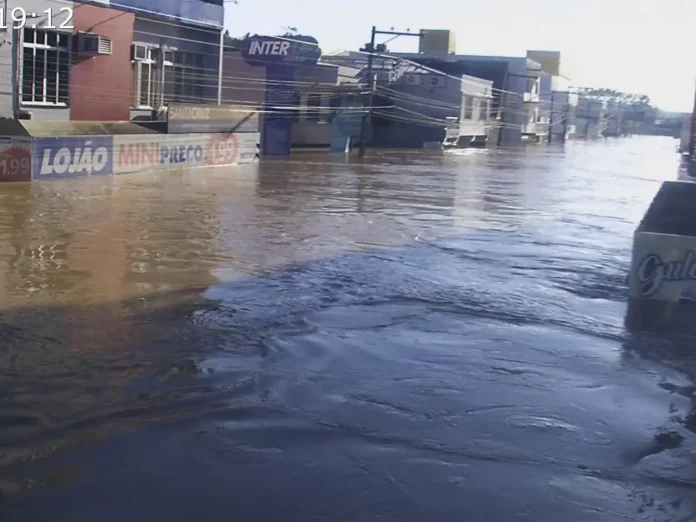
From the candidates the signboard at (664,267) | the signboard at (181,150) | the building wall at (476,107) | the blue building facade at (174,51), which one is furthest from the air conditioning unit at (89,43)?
the building wall at (476,107)

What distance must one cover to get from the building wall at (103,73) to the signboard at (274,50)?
30.1 ft

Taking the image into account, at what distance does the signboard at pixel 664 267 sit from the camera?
10117mm

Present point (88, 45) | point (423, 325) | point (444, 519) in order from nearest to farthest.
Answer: point (444, 519), point (423, 325), point (88, 45)

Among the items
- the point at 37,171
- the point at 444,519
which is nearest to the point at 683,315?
the point at 444,519

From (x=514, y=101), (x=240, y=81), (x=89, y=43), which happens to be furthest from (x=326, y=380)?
(x=514, y=101)

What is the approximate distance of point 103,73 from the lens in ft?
95.0

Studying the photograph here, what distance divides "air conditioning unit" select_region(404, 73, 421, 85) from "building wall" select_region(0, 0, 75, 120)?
30.5m

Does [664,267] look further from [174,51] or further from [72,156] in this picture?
[174,51]

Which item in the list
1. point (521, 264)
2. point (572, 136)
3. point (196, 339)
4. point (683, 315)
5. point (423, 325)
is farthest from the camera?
point (572, 136)

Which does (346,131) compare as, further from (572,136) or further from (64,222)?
(572,136)

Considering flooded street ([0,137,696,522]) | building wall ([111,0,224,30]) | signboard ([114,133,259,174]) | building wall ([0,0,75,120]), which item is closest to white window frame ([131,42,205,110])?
building wall ([111,0,224,30])

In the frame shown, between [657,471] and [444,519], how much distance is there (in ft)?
4.96

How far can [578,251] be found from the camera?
14961mm

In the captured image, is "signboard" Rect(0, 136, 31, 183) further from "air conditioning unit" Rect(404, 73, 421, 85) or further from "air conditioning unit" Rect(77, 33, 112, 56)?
"air conditioning unit" Rect(404, 73, 421, 85)
